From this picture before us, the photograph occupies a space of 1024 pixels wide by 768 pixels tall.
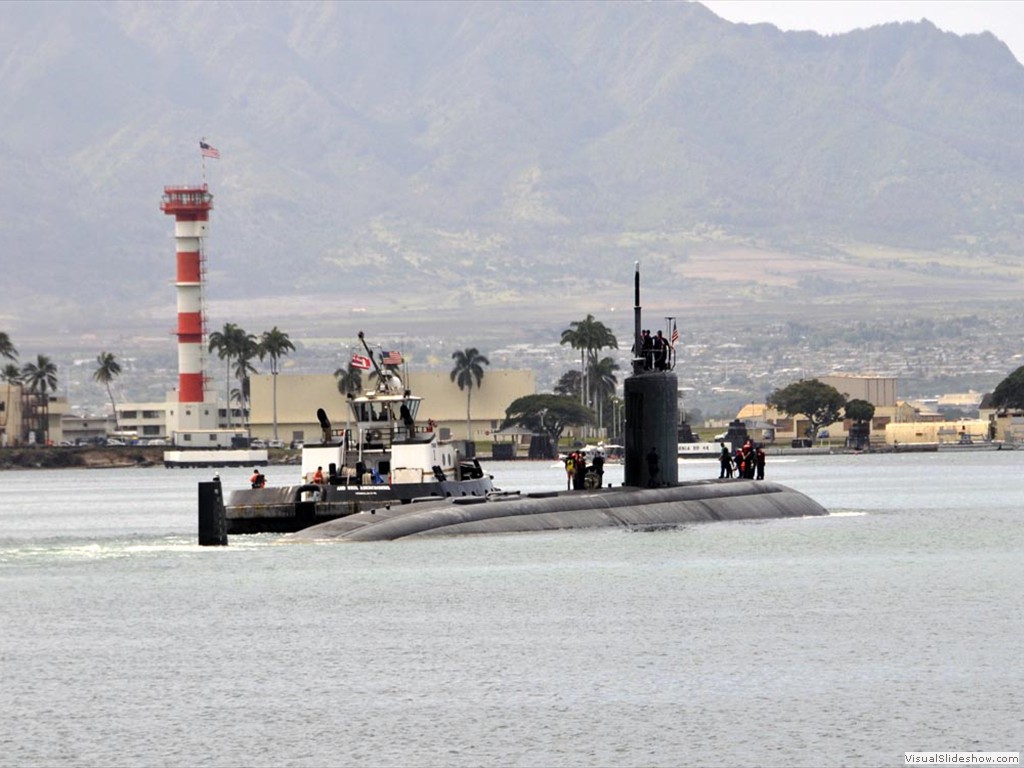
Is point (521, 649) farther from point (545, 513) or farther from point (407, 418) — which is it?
point (407, 418)

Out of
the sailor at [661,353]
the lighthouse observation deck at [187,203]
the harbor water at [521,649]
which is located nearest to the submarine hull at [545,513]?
the harbor water at [521,649]

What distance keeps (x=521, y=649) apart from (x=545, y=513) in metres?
17.7

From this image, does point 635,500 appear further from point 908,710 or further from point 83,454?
point 83,454

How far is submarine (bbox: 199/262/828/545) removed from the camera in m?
52.9

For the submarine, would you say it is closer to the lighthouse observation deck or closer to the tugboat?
the tugboat

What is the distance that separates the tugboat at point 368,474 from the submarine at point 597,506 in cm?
73

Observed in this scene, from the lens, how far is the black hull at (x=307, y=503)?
189 ft

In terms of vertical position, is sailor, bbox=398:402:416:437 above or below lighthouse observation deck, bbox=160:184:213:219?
below

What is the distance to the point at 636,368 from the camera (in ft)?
181

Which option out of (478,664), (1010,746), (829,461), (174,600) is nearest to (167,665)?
(478,664)

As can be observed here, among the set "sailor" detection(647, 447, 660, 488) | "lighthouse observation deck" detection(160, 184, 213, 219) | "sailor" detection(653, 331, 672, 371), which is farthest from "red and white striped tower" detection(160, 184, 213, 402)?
"sailor" detection(653, 331, 672, 371)

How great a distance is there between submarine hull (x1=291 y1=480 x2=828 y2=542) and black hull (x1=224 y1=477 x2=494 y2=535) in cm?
143

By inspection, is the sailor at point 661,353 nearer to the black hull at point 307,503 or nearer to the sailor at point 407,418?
the black hull at point 307,503

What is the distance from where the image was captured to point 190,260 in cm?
18300
